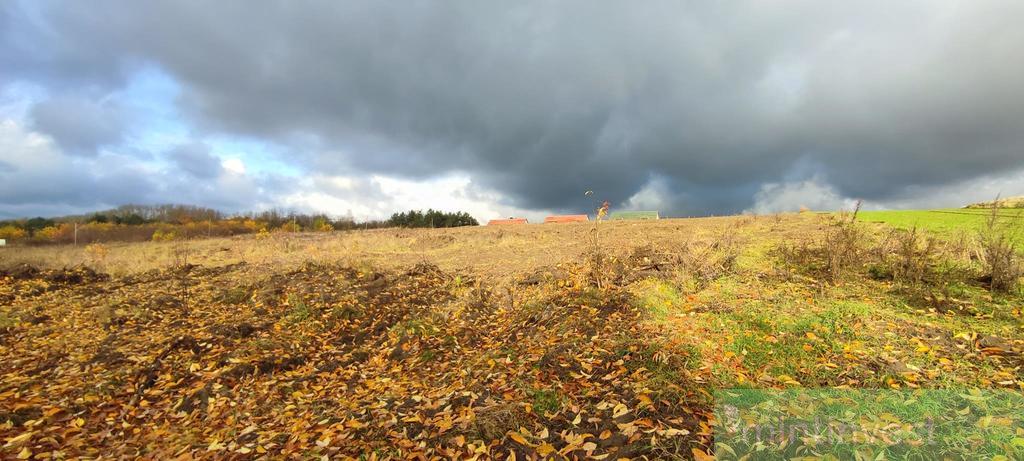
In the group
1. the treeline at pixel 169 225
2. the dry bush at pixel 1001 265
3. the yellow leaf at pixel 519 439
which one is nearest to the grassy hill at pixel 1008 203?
the dry bush at pixel 1001 265

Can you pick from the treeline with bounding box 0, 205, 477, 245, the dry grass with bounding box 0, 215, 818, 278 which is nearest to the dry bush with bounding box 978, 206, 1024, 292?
the dry grass with bounding box 0, 215, 818, 278

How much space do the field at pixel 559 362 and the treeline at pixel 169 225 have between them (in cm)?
2624

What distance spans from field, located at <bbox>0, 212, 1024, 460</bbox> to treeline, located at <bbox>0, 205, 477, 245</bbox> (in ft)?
86.1

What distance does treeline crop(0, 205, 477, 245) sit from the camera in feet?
135

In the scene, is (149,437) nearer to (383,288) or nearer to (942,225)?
(383,288)

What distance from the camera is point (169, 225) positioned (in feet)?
162

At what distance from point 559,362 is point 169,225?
189 feet

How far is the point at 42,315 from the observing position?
33.9 feet

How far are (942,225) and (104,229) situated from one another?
63234 mm

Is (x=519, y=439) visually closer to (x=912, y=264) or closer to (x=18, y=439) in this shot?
(x=18, y=439)

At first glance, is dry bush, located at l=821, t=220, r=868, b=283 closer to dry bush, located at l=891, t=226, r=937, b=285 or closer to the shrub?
dry bush, located at l=891, t=226, r=937, b=285

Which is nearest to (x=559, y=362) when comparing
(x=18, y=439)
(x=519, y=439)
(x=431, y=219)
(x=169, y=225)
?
(x=519, y=439)

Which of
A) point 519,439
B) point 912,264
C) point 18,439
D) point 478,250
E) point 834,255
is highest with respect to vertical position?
point 834,255

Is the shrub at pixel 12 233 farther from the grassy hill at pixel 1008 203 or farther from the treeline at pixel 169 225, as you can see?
the grassy hill at pixel 1008 203
